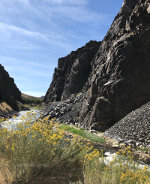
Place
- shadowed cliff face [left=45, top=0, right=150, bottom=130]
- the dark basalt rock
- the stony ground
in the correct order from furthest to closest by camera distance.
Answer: the dark basalt rock, shadowed cliff face [left=45, top=0, right=150, bottom=130], the stony ground

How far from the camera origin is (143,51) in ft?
81.1

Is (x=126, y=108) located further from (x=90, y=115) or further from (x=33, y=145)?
(x=33, y=145)

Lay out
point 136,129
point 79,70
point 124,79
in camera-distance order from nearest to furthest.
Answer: point 136,129 → point 124,79 → point 79,70

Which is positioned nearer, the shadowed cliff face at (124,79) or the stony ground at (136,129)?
the stony ground at (136,129)

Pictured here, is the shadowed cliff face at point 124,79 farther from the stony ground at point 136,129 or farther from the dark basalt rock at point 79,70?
the dark basalt rock at point 79,70

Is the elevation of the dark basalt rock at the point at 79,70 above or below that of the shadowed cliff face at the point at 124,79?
above

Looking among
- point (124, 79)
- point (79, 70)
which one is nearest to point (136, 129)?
point (124, 79)

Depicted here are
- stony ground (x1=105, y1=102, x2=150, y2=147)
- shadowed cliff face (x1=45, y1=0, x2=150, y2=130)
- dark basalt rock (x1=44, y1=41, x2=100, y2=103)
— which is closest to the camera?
stony ground (x1=105, y1=102, x2=150, y2=147)

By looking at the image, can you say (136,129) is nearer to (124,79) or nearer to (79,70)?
(124,79)

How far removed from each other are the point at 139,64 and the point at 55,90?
90499 millimetres

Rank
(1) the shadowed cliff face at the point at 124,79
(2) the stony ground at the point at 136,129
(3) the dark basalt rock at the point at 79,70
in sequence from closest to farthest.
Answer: (2) the stony ground at the point at 136,129, (1) the shadowed cliff face at the point at 124,79, (3) the dark basalt rock at the point at 79,70

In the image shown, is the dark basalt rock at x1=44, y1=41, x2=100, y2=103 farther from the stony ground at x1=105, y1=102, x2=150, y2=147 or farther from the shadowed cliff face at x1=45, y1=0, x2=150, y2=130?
the stony ground at x1=105, y1=102, x2=150, y2=147

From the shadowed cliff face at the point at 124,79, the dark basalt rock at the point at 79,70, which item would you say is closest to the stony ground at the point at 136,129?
the shadowed cliff face at the point at 124,79

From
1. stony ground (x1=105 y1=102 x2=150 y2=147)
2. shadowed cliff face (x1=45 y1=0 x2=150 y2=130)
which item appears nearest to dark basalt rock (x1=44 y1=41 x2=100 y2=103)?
shadowed cliff face (x1=45 y1=0 x2=150 y2=130)
